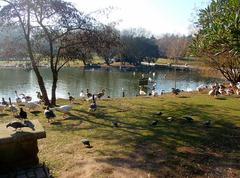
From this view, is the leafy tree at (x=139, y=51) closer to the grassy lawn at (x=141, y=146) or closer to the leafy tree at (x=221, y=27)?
the grassy lawn at (x=141, y=146)

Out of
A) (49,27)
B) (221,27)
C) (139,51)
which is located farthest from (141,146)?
(139,51)

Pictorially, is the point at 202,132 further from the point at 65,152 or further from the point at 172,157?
the point at 65,152

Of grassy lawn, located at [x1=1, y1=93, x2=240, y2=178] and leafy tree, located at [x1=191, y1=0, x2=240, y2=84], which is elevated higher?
leafy tree, located at [x1=191, y1=0, x2=240, y2=84]

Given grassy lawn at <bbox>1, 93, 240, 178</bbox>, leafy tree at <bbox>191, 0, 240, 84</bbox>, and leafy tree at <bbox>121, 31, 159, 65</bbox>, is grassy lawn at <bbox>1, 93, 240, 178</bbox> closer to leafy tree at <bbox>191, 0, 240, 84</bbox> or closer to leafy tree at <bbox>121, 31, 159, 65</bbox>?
leafy tree at <bbox>191, 0, 240, 84</bbox>

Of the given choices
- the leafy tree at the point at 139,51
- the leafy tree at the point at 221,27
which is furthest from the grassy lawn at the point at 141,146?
the leafy tree at the point at 139,51

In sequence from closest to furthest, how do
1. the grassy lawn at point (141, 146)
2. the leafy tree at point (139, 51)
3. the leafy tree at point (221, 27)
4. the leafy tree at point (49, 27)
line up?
the grassy lawn at point (141, 146), the leafy tree at point (221, 27), the leafy tree at point (49, 27), the leafy tree at point (139, 51)

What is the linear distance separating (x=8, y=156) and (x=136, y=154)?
170 inches

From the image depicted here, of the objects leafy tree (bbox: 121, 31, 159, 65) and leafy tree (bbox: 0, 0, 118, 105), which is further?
leafy tree (bbox: 121, 31, 159, 65)

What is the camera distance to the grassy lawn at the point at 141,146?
1051cm

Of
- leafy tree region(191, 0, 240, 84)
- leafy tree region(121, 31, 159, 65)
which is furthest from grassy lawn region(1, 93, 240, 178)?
leafy tree region(121, 31, 159, 65)

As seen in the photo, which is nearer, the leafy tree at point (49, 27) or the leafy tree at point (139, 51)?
the leafy tree at point (49, 27)

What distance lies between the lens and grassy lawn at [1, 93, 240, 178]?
10.5 meters

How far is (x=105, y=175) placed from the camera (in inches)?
392

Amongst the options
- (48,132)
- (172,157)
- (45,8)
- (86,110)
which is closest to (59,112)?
(86,110)
